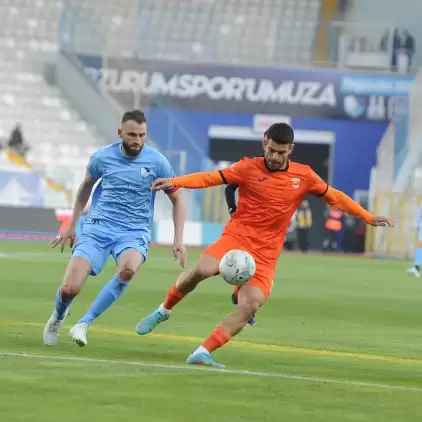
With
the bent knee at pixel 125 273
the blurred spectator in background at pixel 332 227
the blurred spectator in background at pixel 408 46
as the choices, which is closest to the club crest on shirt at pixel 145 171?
the bent knee at pixel 125 273

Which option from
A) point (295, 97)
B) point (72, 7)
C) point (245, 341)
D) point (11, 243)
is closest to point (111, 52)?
point (72, 7)

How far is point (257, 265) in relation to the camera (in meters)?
10.2

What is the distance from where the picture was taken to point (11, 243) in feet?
104

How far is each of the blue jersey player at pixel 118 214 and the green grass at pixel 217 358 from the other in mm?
445

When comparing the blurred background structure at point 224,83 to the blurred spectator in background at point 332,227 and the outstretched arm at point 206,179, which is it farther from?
the outstretched arm at point 206,179

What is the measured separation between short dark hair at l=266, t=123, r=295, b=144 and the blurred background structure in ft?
90.5

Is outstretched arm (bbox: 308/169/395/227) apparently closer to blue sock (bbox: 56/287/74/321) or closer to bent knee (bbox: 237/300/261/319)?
bent knee (bbox: 237/300/261/319)

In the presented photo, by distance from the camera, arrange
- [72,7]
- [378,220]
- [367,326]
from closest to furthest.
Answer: [378,220], [367,326], [72,7]

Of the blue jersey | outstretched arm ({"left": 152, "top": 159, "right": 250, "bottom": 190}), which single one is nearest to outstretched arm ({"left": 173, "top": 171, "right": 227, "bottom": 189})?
outstretched arm ({"left": 152, "top": 159, "right": 250, "bottom": 190})

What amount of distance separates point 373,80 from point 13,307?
26.2 metres

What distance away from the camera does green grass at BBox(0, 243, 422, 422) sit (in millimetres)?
7375

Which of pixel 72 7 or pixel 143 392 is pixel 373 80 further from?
pixel 143 392

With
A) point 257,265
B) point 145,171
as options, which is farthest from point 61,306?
point 257,265

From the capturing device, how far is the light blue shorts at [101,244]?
10.7 metres
